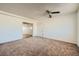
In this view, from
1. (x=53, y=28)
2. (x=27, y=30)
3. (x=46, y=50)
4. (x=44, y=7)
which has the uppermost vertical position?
(x=44, y=7)

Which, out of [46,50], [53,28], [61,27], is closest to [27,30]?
[46,50]

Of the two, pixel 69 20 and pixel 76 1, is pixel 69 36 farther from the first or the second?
pixel 76 1

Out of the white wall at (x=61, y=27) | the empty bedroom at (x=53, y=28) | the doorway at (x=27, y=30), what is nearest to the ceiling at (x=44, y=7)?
the empty bedroom at (x=53, y=28)

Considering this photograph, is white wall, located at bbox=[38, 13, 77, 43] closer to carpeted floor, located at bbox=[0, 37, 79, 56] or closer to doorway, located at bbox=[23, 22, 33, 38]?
carpeted floor, located at bbox=[0, 37, 79, 56]

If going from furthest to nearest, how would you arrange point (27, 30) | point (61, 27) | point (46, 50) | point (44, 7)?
point (27, 30), point (46, 50), point (61, 27), point (44, 7)

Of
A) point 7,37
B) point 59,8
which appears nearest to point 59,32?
point 59,8

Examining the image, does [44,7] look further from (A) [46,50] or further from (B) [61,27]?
(A) [46,50]

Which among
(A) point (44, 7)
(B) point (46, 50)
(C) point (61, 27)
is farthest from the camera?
(B) point (46, 50)

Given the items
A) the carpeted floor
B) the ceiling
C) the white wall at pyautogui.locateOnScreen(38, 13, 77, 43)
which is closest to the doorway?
the carpeted floor

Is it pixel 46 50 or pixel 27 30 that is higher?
pixel 27 30

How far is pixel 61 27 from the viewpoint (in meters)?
2.85

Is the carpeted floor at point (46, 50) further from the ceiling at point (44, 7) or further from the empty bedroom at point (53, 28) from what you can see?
the ceiling at point (44, 7)

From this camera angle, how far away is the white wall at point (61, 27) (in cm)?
263

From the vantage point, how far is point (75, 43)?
2639 millimetres
